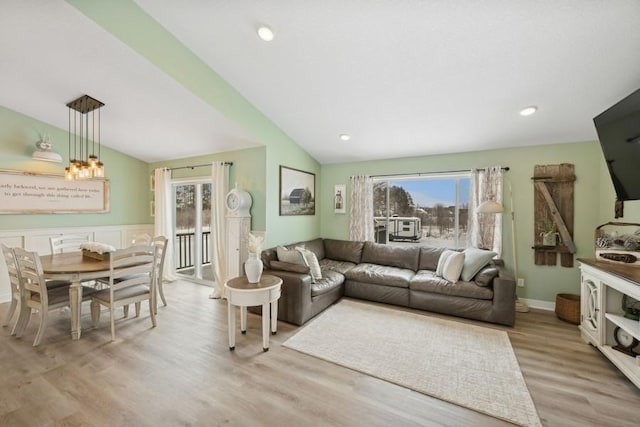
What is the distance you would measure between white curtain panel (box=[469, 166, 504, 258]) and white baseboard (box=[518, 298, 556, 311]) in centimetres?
70

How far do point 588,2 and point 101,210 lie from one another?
647cm

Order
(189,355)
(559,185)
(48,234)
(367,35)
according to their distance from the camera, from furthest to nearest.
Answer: (48,234)
(559,185)
(189,355)
(367,35)

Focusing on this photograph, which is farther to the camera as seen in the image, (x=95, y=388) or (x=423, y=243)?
(x=423, y=243)

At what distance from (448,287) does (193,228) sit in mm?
4379

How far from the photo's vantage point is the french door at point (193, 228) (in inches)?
189

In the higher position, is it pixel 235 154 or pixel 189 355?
pixel 235 154

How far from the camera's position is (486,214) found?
386cm

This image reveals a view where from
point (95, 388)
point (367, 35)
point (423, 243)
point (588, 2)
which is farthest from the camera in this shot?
point (423, 243)

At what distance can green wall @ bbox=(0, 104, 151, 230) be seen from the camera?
3.68m

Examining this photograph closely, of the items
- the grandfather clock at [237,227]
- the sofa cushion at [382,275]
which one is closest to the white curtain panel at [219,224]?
the grandfather clock at [237,227]

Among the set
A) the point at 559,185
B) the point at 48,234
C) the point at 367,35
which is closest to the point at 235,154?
the point at 367,35

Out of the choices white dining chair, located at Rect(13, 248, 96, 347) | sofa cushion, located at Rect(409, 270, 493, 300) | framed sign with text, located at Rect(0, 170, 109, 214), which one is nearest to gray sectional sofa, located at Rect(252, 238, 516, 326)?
sofa cushion, located at Rect(409, 270, 493, 300)

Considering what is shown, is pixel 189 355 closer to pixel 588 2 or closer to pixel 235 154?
pixel 235 154

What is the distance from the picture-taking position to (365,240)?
15.6 ft
